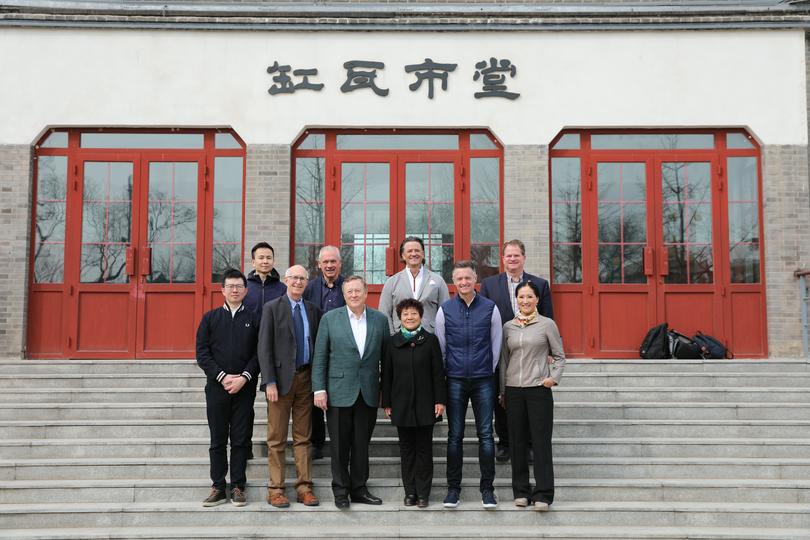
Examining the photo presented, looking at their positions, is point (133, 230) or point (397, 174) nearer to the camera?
point (133, 230)

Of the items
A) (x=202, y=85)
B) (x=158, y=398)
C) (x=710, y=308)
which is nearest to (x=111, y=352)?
(x=158, y=398)

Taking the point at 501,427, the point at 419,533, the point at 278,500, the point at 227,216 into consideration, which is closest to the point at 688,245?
the point at 501,427

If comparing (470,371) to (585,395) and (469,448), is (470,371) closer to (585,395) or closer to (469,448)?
(469,448)

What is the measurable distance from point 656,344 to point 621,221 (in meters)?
1.60

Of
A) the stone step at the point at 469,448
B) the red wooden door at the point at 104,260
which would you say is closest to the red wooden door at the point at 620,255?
the stone step at the point at 469,448

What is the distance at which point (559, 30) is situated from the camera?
903cm

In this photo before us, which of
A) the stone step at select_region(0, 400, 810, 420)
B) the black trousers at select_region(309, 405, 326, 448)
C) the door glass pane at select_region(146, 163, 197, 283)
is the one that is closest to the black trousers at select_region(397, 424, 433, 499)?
the black trousers at select_region(309, 405, 326, 448)

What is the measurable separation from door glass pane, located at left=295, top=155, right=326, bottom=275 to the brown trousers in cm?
371

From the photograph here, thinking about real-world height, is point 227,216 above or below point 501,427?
above

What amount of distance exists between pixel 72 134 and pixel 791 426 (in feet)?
28.3

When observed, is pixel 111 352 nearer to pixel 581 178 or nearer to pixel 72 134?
pixel 72 134

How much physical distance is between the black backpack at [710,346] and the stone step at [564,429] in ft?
6.96

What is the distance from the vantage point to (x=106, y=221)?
8.99 metres

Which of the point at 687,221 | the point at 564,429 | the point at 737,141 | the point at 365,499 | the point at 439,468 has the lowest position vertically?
the point at 365,499
